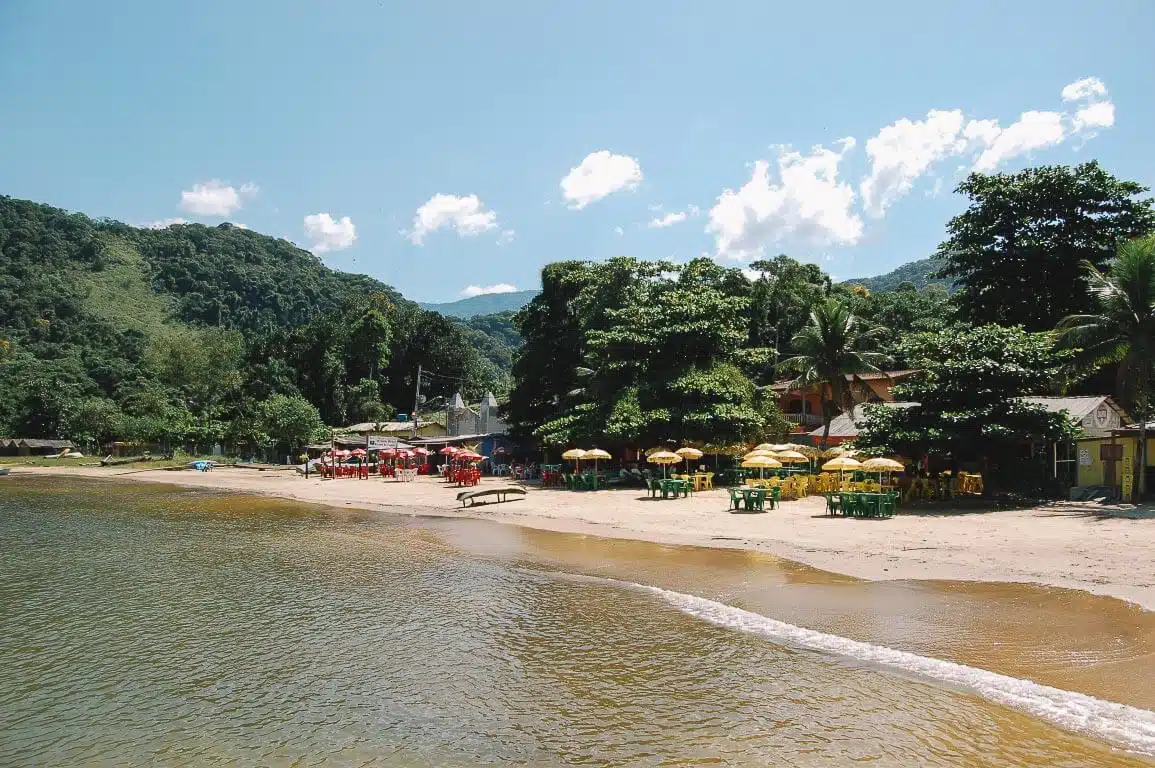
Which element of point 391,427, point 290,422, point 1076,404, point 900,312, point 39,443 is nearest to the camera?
point 1076,404

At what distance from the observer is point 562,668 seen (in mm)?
10047

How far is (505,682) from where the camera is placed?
31.6ft

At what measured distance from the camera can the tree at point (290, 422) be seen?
59.3 m

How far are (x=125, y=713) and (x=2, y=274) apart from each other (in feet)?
424

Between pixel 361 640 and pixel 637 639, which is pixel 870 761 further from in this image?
pixel 361 640

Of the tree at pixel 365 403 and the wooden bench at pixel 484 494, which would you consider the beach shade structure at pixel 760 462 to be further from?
the tree at pixel 365 403

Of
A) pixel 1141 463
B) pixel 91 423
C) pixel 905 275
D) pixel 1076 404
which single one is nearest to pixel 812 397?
pixel 1076 404

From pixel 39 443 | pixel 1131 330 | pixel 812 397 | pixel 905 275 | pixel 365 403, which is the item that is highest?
pixel 905 275

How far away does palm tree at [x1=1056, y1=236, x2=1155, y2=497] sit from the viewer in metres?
22.5

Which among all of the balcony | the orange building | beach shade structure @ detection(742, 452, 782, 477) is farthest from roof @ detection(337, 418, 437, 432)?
beach shade structure @ detection(742, 452, 782, 477)

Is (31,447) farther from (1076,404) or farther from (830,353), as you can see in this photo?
(1076,404)

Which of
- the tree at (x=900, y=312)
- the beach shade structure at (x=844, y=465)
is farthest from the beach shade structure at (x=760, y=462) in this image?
the tree at (x=900, y=312)

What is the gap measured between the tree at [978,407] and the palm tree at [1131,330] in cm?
144

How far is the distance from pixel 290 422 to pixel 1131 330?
179 feet
